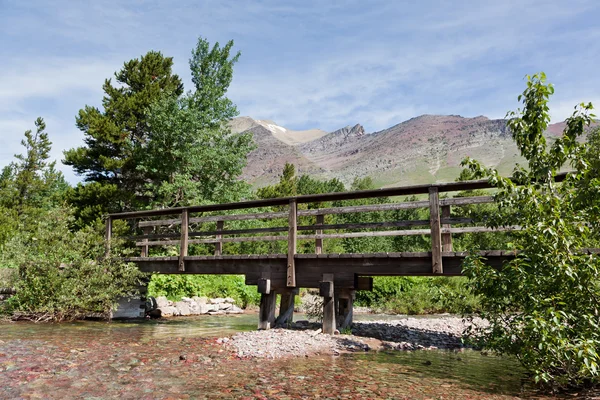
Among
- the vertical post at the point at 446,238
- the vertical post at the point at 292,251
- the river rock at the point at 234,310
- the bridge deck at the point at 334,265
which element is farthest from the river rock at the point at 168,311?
the vertical post at the point at 446,238

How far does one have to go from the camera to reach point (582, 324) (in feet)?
20.2

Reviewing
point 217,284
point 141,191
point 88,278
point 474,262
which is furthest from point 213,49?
point 474,262

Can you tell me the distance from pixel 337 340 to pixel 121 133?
2604 cm

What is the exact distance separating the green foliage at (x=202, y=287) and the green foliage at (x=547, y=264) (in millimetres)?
17072

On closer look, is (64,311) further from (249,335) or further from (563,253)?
(563,253)

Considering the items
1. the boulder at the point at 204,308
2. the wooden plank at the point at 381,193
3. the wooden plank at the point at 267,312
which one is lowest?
the boulder at the point at 204,308

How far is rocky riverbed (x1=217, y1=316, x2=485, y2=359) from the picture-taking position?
30.7ft

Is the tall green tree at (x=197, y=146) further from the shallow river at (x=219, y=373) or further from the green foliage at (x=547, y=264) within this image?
the green foliage at (x=547, y=264)

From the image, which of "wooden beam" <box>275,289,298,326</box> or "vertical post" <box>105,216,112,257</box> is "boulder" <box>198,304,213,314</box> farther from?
"wooden beam" <box>275,289,298,326</box>

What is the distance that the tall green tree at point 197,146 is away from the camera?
28.7 meters

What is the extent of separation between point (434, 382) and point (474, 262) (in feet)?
6.28

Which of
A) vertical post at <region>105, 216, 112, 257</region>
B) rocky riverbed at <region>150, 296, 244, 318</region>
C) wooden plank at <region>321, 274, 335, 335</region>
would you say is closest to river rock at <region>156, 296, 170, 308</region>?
rocky riverbed at <region>150, 296, 244, 318</region>

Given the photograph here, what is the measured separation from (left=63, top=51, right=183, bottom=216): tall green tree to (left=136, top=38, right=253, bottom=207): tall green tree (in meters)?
1.14

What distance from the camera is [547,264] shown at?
640cm
